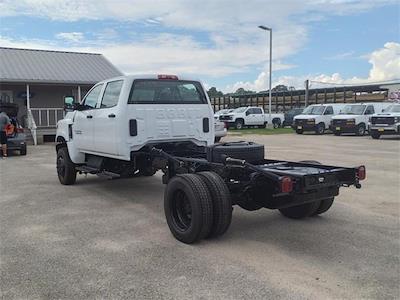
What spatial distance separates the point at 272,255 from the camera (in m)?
4.97

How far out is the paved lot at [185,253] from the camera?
4086 mm

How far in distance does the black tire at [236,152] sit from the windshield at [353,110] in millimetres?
23227

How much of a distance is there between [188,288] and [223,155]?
6.88ft

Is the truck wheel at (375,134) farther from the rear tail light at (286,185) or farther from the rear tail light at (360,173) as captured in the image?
the rear tail light at (286,185)

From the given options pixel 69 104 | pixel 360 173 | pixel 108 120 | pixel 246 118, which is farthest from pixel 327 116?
pixel 360 173

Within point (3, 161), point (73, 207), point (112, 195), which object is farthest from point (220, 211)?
point (3, 161)

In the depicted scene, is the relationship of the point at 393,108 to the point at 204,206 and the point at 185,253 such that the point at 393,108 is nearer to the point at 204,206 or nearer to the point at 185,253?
the point at 204,206

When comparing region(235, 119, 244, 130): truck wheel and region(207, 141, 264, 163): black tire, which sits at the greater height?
region(207, 141, 264, 163): black tire

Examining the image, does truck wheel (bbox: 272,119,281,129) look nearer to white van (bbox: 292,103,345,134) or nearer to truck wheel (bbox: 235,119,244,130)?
truck wheel (bbox: 235,119,244,130)

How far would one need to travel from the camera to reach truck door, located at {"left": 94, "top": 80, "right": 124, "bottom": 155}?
728 centimetres

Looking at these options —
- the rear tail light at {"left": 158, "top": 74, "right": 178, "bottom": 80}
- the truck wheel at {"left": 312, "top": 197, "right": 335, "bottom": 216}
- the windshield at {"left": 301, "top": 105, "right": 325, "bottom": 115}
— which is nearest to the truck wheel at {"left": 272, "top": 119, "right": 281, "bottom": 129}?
the windshield at {"left": 301, "top": 105, "right": 325, "bottom": 115}

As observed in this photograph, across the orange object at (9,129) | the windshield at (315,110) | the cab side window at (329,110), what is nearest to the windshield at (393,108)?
the cab side window at (329,110)

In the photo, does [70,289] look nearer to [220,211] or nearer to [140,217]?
[220,211]

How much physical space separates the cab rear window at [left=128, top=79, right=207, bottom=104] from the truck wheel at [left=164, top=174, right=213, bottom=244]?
211 centimetres
